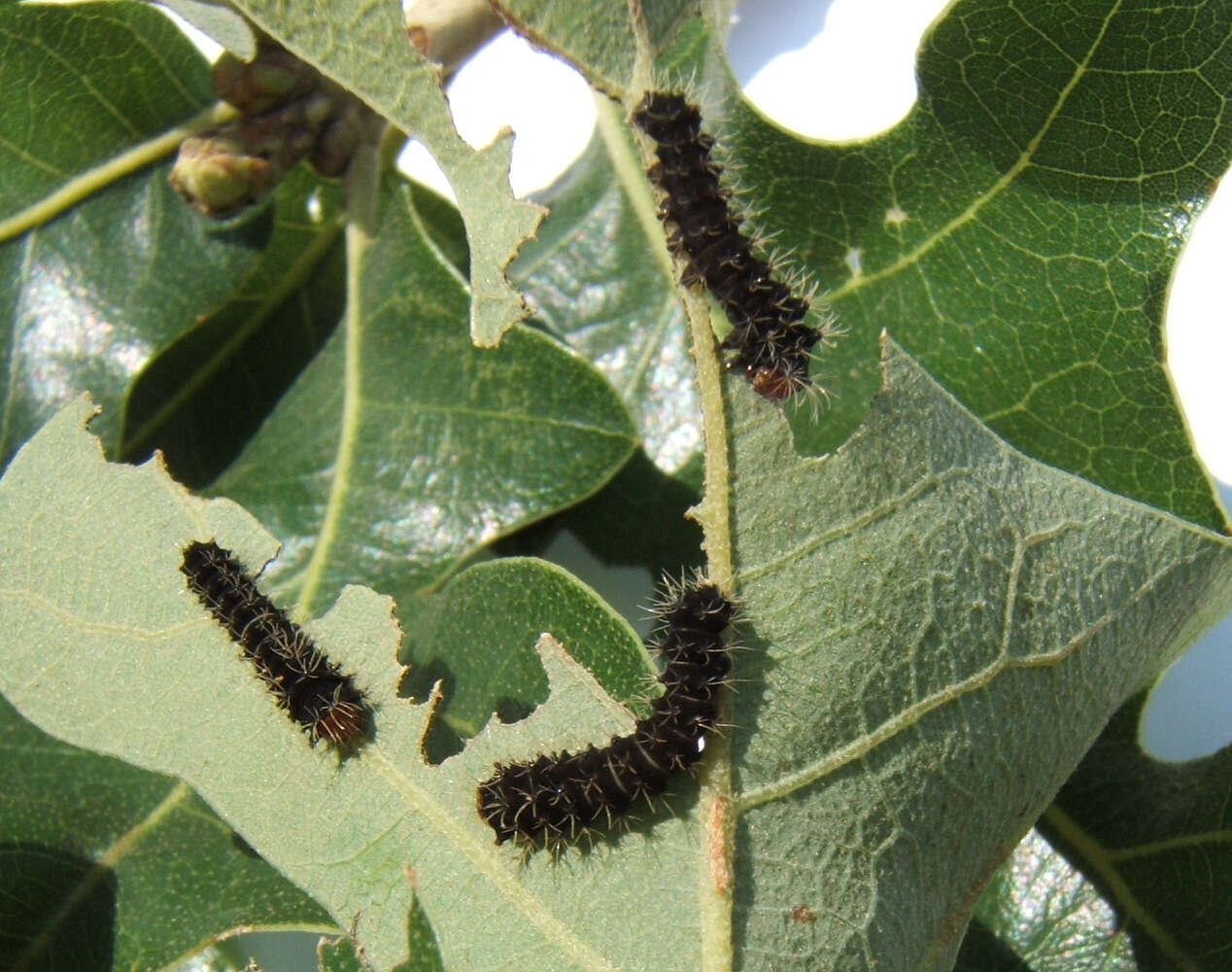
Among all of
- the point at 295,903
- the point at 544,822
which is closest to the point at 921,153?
the point at 544,822

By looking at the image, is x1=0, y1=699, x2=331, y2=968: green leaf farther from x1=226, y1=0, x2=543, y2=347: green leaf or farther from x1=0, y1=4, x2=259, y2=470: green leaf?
x1=226, y1=0, x2=543, y2=347: green leaf

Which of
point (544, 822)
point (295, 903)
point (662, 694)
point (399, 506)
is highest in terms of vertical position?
point (399, 506)

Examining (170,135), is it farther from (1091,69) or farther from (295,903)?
(1091,69)

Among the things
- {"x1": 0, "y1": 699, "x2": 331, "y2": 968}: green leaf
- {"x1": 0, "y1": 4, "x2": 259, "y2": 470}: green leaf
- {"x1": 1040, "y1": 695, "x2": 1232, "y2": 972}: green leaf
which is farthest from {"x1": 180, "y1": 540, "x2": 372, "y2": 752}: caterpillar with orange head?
{"x1": 1040, "y1": 695, "x2": 1232, "y2": 972}: green leaf

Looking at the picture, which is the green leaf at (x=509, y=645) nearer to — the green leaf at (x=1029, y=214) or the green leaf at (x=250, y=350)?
the green leaf at (x=1029, y=214)

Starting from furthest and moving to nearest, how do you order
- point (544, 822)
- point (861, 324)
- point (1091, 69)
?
1. point (861, 324)
2. point (1091, 69)
3. point (544, 822)

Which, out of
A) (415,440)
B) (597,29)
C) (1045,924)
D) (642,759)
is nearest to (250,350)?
(415,440)
